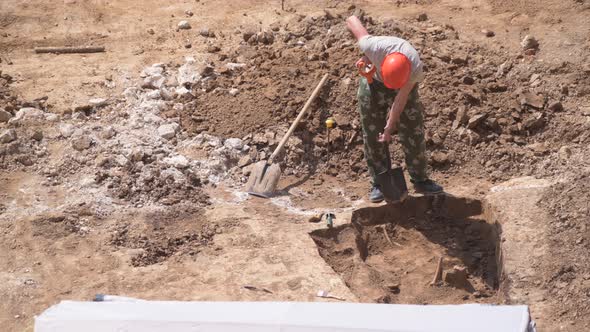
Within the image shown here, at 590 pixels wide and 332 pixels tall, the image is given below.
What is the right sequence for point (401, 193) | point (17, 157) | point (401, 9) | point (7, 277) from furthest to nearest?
point (401, 9) < point (17, 157) < point (401, 193) < point (7, 277)

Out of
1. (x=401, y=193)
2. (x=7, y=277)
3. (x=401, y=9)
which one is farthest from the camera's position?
(x=401, y=9)

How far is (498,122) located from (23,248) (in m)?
4.52

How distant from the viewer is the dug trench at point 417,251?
21.7ft

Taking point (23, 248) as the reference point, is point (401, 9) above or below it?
above

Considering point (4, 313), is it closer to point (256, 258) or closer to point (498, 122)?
point (256, 258)

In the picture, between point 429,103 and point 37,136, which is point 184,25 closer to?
point 37,136

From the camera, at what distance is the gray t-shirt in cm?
659

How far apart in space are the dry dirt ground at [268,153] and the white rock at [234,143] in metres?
0.02

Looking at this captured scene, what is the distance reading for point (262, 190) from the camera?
301 inches

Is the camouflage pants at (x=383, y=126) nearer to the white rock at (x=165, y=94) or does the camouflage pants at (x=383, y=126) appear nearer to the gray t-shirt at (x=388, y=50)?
the gray t-shirt at (x=388, y=50)

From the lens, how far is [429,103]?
8227 mm

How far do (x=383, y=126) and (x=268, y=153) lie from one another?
1349 millimetres

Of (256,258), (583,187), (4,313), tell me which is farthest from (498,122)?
(4,313)

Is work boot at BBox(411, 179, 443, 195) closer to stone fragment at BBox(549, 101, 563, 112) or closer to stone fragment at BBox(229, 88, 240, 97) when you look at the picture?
stone fragment at BBox(549, 101, 563, 112)
